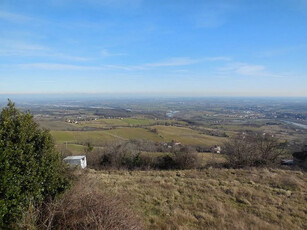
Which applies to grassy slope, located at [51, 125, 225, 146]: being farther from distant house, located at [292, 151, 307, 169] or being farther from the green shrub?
the green shrub

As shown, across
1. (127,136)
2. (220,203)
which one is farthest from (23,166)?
(127,136)

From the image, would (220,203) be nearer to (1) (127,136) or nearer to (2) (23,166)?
(2) (23,166)

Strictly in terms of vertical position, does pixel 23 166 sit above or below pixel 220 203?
above

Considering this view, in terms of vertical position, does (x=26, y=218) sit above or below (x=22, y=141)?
below

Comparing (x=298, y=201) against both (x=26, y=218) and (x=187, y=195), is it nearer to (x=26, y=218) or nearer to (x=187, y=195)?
(x=187, y=195)

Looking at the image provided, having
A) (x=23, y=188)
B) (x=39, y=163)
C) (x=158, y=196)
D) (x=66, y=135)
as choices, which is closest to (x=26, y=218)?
(x=23, y=188)
